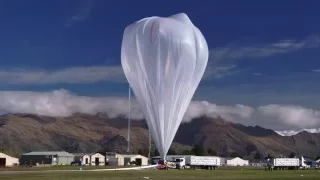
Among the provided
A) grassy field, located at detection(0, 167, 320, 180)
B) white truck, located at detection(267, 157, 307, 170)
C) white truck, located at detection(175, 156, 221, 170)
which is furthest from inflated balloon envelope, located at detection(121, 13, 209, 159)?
white truck, located at detection(267, 157, 307, 170)

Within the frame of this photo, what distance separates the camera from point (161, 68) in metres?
51.7

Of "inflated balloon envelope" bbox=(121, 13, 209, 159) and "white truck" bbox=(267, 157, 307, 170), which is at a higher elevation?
"inflated balloon envelope" bbox=(121, 13, 209, 159)

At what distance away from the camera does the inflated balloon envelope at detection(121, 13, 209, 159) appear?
51125 mm

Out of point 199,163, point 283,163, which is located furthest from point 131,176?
point 283,163

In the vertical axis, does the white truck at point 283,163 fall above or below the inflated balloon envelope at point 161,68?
below

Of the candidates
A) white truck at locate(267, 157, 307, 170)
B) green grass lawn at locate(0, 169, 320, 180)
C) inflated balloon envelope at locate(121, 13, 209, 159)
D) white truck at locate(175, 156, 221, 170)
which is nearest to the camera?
inflated balloon envelope at locate(121, 13, 209, 159)

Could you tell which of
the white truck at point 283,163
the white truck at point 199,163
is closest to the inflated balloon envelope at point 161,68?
the white truck at point 199,163

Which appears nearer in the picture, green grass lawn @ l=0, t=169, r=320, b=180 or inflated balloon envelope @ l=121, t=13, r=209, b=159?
inflated balloon envelope @ l=121, t=13, r=209, b=159

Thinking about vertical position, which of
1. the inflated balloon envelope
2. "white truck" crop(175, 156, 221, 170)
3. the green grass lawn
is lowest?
the green grass lawn

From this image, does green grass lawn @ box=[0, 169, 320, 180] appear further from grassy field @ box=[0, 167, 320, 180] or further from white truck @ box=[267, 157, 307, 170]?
white truck @ box=[267, 157, 307, 170]

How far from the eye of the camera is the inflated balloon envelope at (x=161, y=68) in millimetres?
51125

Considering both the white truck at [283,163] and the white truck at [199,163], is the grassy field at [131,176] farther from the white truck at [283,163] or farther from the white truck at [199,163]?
the white truck at [283,163]

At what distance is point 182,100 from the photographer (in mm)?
52781

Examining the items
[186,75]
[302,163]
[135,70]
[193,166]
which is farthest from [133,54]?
[302,163]
